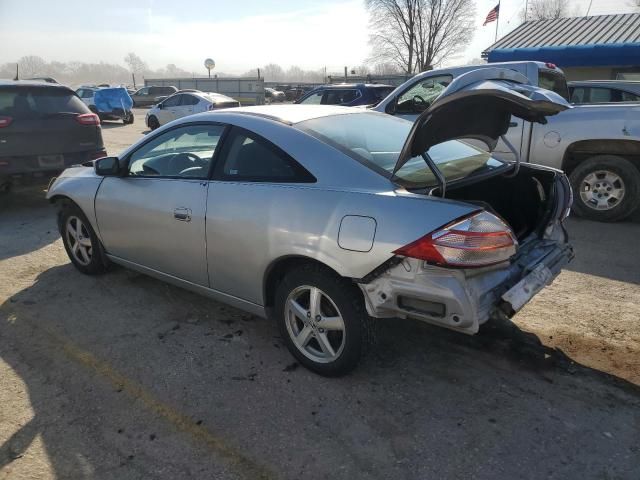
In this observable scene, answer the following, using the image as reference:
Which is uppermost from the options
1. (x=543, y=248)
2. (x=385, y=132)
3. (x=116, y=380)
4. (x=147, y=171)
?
(x=385, y=132)

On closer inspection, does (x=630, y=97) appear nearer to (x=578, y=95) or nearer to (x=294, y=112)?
(x=578, y=95)

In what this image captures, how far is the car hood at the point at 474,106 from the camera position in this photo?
2432mm

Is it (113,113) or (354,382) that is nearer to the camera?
(354,382)

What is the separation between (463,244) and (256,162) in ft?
4.72

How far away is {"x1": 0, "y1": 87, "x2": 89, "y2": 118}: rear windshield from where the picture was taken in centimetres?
670

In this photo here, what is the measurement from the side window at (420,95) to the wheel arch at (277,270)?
476 centimetres

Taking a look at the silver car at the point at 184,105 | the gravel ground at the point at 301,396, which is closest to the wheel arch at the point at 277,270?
the gravel ground at the point at 301,396

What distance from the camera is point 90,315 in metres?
3.84

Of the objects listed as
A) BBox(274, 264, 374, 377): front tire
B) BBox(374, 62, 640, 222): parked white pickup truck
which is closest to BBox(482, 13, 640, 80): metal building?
BBox(374, 62, 640, 222): parked white pickup truck

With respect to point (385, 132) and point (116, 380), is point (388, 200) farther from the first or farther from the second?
point (116, 380)

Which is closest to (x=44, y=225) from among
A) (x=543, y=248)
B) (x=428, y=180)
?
(x=428, y=180)

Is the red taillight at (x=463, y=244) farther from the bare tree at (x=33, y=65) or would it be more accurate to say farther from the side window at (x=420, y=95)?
the bare tree at (x=33, y=65)

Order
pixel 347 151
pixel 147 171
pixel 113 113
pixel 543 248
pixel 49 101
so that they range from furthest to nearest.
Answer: pixel 113 113 < pixel 49 101 < pixel 147 171 < pixel 543 248 < pixel 347 151

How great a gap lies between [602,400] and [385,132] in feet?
7.05
